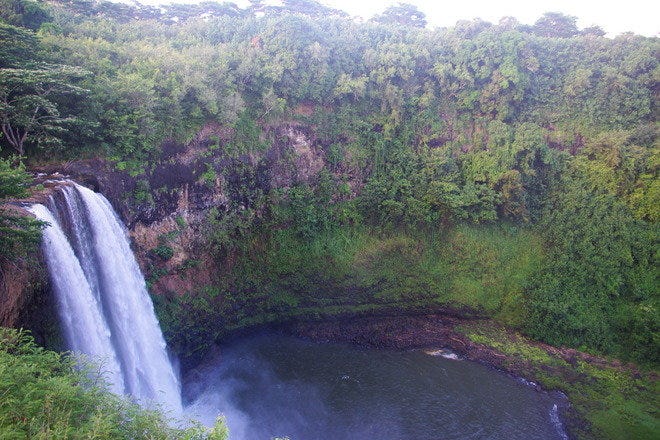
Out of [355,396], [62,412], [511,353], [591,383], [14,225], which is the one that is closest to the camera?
[62,412]

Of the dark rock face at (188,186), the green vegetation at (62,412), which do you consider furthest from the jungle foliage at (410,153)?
the green vegetation at (62,412)

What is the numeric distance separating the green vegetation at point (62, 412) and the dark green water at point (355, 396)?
9641 millimetres

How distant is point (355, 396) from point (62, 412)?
13.6 metres

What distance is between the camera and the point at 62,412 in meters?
6.26

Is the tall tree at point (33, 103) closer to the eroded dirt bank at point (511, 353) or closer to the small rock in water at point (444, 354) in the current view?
A: the eroded dirt bank at point (511, 353)

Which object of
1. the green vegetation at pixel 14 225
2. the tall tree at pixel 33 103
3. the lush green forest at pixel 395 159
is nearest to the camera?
the green vegetation at pixel 14 225

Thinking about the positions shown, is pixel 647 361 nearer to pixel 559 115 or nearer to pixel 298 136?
pixel 559 115

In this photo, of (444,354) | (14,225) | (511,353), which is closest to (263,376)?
(444,354)

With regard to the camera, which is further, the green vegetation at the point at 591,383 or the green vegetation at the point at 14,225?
the green vegetation at the point at 591,383

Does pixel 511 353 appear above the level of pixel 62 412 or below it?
below

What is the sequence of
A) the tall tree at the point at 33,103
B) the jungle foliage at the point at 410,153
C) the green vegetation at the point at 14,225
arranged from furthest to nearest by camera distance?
1. the jungle foliage at the point at 410,153
2. the tall tree at the point at 33,103
3. the green vegetation at the point at 14,225

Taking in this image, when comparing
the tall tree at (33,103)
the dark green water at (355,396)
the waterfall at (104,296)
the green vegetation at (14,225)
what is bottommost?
the dark green water at (355,396)

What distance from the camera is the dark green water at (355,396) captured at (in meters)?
16.3

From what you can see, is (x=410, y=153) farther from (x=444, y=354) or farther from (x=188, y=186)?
(x=188, y=186)
